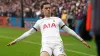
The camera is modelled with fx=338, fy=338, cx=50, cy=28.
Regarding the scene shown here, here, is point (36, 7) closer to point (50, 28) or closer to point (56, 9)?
point (56, 9)

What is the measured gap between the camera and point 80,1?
2575 cm

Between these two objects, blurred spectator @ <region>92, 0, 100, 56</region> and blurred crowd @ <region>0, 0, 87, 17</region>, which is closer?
blurred spectator @ <region>92, 0, 100, 56</region>

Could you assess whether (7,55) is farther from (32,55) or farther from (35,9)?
(35,9)

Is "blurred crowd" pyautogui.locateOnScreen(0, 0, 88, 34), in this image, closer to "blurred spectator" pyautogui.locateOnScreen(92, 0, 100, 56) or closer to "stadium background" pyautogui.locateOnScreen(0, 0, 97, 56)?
"stadium background" pyautogui.locateOnScreen(0, 0, 97, 56)

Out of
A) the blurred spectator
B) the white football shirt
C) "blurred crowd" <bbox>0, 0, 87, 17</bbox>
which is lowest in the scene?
"blurred crowd" <bbox>0, 0, 87, 17</bbox>

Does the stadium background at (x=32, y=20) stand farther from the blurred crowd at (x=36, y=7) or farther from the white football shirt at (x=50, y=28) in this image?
the white football shirt at (x=50, y=28)

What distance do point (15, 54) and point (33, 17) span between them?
56.4 ft

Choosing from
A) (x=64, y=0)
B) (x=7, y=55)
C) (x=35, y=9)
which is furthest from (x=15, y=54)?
(x=35, y=9)

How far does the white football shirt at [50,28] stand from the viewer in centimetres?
715

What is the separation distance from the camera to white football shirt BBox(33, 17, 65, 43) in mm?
7148

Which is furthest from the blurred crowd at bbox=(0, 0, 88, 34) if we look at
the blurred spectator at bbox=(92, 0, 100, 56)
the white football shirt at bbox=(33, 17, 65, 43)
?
the blurred spectator at bbox=(92, 0, 100, 56)

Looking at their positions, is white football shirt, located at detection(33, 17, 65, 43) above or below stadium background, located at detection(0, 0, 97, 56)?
above

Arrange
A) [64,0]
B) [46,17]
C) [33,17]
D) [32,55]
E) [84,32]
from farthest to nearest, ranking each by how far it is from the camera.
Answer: [33,17]
[64,0]
[32,55]
[46,17]
[84,32]

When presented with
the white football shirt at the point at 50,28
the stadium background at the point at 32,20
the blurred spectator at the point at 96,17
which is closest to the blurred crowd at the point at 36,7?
the stadium background at the point at 32,20
